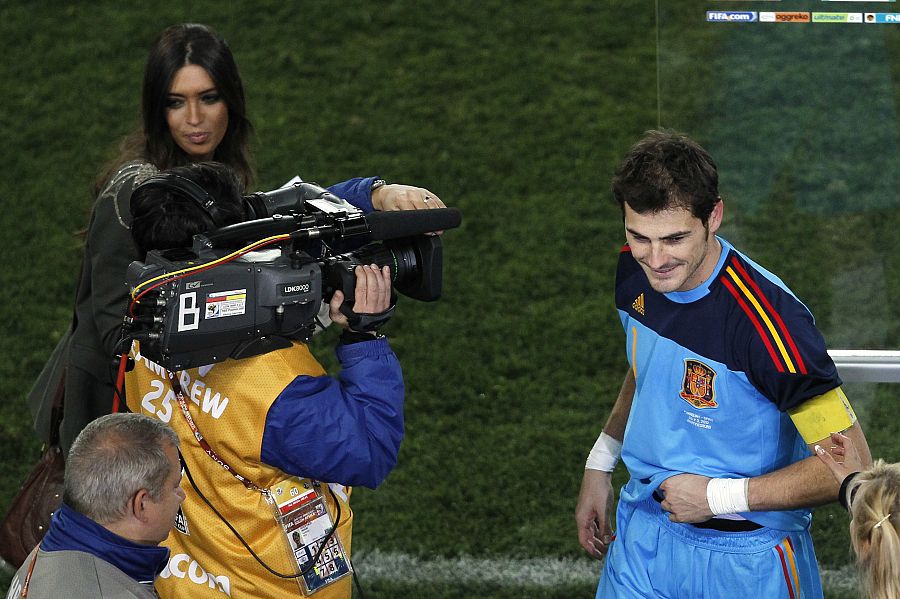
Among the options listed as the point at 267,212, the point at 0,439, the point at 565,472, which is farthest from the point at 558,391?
the point at 267,212

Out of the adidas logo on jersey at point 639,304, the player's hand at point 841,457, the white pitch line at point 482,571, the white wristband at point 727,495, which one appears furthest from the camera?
the white pitch line at point 482,571

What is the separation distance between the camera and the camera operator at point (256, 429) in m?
2.58

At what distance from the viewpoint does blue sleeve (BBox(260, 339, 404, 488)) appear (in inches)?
102

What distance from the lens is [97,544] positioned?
2492mm

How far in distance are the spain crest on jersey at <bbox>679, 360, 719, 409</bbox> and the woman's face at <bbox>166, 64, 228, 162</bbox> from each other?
1.42 m

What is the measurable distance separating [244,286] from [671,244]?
0.86 metres

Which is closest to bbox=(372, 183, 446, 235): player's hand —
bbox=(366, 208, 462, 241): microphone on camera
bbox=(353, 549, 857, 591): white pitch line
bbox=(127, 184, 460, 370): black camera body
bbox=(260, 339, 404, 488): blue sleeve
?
bbox=(366, 208, 462, 241): microphone on camera

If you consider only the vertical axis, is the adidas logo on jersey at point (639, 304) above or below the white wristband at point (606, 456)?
above

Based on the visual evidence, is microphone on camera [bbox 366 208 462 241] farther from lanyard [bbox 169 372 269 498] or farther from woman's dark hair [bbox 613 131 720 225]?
lanyard [bbox 169 372 269 498]

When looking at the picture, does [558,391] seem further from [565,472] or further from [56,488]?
[56,488]

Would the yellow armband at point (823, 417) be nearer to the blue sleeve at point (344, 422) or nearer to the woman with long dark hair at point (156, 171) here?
the blue sleeve at point (344, 422)

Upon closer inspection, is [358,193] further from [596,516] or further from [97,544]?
[97,544]

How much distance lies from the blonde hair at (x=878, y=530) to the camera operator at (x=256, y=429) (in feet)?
2.94

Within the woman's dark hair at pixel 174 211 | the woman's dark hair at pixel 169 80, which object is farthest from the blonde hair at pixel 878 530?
the woman's dark hair at pixel 169 80
